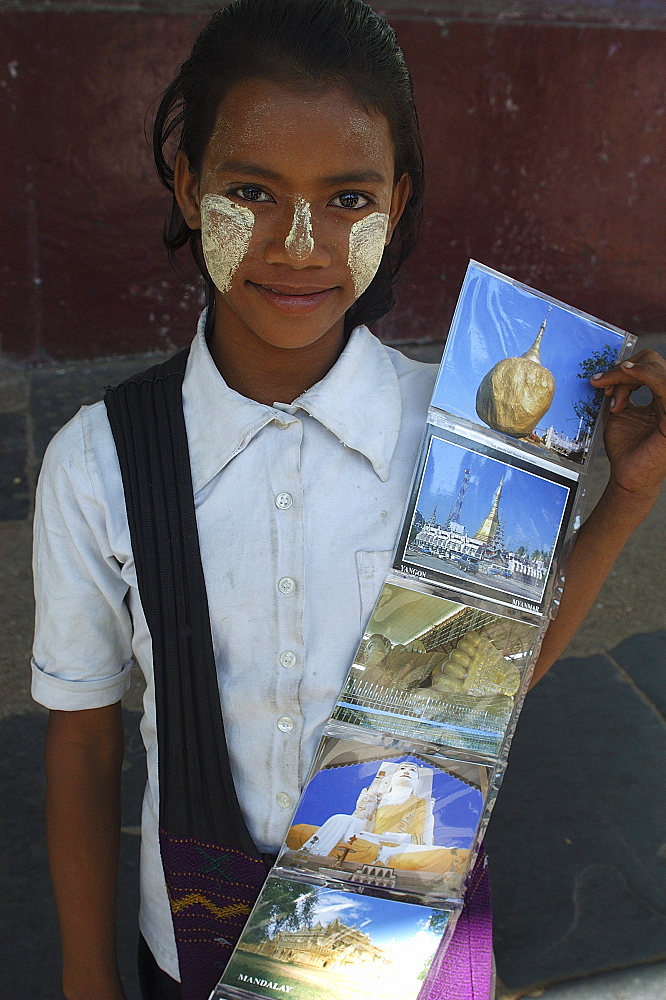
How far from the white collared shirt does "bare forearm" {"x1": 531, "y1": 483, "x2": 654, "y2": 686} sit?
270mm

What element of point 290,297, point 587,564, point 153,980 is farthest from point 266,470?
point 153,980

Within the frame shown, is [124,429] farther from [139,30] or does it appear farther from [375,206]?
[139,30]

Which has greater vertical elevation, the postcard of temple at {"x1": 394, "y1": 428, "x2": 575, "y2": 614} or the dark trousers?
the postcard of temple at {"x1": 394, "y1": 428, "x2": 575, "y2": 614}

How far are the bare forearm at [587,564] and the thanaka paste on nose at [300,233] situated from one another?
1.73 ft

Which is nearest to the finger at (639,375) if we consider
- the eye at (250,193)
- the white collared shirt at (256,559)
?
the white collared shirt at (256,559)

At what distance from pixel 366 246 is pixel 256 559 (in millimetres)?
426

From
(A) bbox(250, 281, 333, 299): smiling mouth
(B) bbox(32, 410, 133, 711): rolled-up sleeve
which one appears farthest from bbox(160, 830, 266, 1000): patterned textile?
(A) bbox(250, 281, 333, 299): smiling mouth

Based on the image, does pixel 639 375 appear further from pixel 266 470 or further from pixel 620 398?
pixel 266 470

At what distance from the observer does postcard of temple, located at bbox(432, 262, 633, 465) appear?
1.28 meters

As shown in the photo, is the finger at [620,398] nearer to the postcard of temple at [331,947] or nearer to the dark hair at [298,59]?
the dark hair at [298,59]

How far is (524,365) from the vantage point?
129 cm

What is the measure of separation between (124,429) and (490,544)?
1.62ft

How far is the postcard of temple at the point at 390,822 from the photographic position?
1.20m

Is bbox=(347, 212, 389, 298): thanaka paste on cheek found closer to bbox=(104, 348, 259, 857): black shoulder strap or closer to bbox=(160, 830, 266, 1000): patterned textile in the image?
bbox=(104, 348, 259, 857): black shoulder strap
